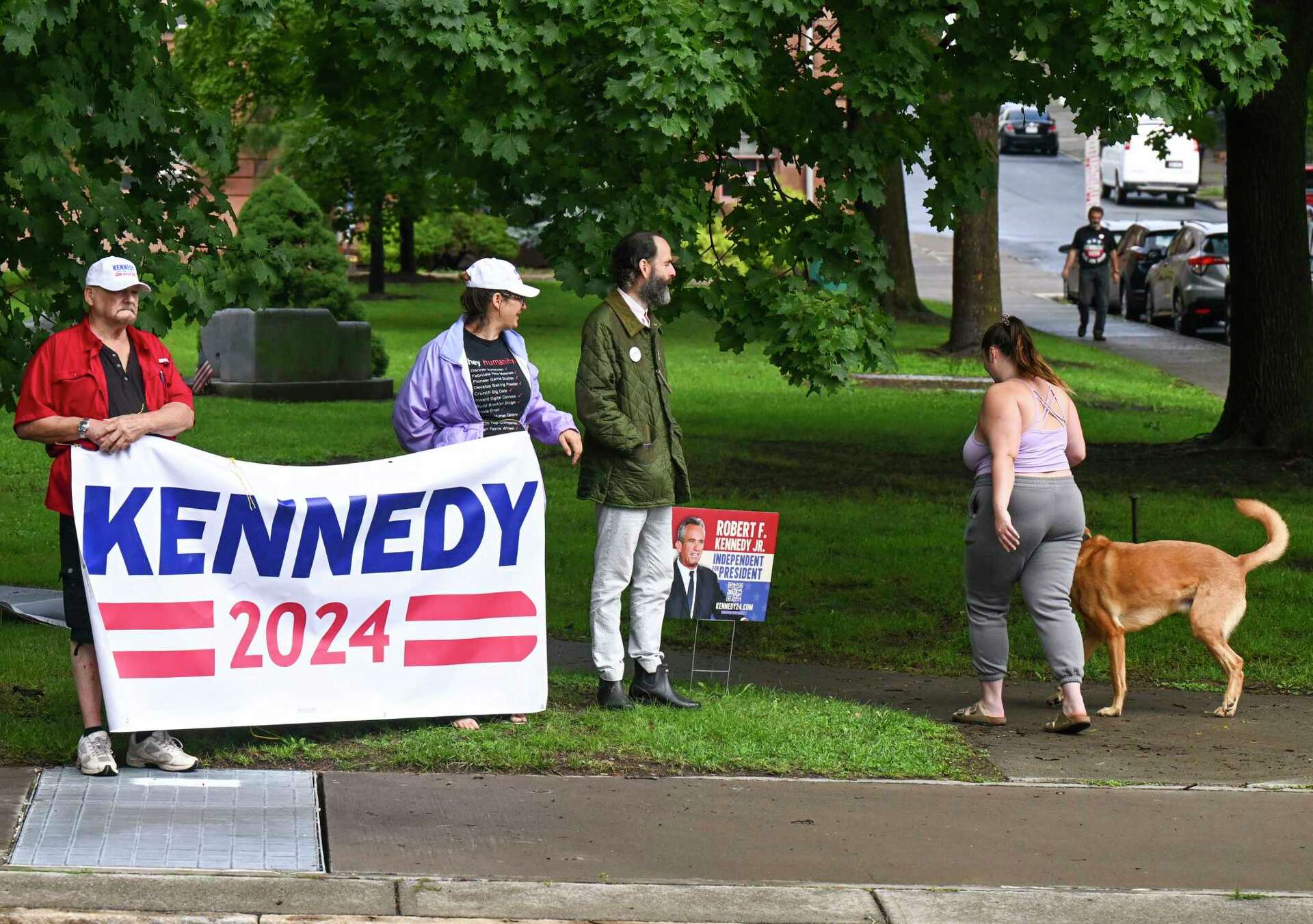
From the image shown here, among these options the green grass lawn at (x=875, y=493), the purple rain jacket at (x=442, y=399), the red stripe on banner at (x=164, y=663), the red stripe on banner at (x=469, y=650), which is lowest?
the green grass lawn at (x=875, y=493)

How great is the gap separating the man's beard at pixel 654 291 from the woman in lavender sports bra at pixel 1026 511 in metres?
1.29

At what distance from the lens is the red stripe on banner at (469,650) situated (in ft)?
22.9

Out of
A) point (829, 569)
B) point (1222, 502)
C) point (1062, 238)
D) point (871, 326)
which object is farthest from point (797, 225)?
point (1062, 238)

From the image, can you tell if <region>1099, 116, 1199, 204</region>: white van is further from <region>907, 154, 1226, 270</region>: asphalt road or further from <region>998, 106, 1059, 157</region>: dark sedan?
<region>998, 106, 1059, 157</region>: dark sedan

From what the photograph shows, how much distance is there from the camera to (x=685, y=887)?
5297 mm

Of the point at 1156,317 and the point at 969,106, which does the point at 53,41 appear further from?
the point at 1156,317

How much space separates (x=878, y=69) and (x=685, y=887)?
630cm

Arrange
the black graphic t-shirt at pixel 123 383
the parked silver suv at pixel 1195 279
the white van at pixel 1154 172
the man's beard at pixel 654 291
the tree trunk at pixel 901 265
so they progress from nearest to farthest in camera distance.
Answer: the black graphic t-shirt at pixel 123 383
the man's beard at pixel 654 291
the parked silver suv at pixel 1195 279
the tree trunk at pixel 901 265
the white van at pixel 1154 172

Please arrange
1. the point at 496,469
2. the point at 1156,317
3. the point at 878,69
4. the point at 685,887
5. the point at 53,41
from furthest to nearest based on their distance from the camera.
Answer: the point at 1156,317
the point at 878,69
the point at 53,41
the point at 496,469
the point at 685,887

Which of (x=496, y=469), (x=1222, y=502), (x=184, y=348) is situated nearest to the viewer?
(x=496, y=469)

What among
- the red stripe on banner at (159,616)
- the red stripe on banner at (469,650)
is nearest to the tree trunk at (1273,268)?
the red stripe on banner at (469,650)

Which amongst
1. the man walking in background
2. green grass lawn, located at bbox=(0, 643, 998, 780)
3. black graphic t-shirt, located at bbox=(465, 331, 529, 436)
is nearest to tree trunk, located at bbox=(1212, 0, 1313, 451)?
green grass lawn, located at bbox=(0, 643, 998, 780)

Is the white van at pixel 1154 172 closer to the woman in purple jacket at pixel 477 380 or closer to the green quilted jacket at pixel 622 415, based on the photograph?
the green quilted jacket at pixel 622 415

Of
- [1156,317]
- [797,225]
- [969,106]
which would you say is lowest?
[1156,317]
